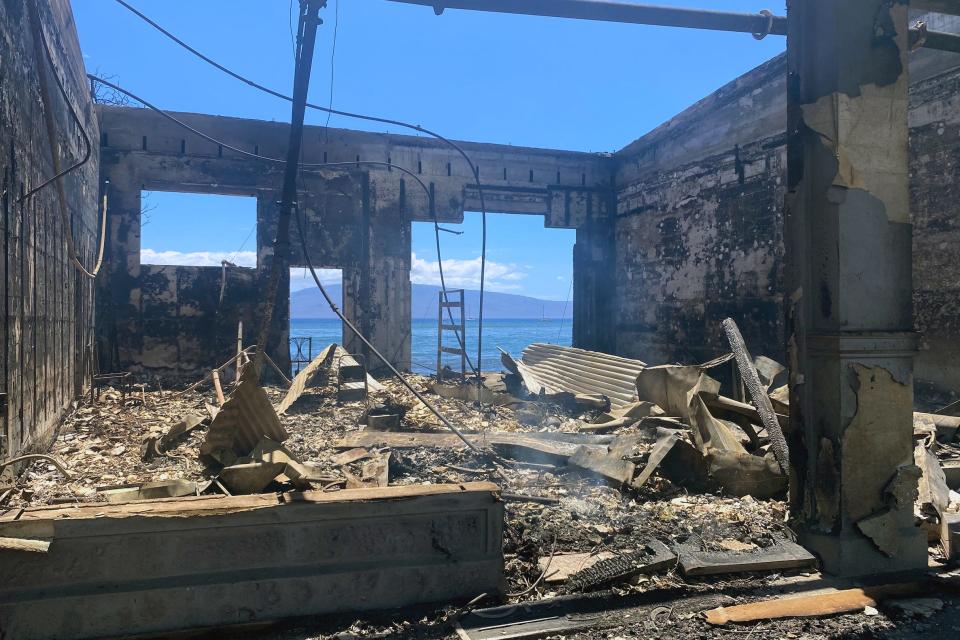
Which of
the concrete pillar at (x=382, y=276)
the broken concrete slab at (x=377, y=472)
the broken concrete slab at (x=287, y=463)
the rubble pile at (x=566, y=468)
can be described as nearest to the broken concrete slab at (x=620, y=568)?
the rubble pile at (x=566, y=468)

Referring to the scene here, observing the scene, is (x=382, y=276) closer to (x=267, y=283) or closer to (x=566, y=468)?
(x=267, y=283)

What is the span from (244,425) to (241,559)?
7.43ft

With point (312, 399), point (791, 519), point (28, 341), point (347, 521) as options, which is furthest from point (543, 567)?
point (312, 399)

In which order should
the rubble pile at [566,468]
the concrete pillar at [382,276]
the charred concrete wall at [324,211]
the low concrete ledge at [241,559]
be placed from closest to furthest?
the low concrete ledge at [241,559] < the rubble pile at [566,468] < the charred concrete wall at [324,211] < the concrete pillar at [382,276]

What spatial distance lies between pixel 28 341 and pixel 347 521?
4.29 meters

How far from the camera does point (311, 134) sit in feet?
44.4

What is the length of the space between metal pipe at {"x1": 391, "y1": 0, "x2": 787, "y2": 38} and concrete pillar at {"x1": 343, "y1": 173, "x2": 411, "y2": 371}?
10.4 meters

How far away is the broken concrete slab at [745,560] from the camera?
11.8ft

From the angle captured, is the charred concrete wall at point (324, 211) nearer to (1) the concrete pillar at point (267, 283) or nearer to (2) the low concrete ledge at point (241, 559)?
(1) the concrete pillar at point (267, 283)

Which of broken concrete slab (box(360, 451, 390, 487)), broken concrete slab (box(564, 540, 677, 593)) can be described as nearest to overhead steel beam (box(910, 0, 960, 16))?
broken concrete slab (box(564, 540, 677, 593))

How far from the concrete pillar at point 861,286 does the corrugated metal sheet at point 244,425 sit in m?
4.34

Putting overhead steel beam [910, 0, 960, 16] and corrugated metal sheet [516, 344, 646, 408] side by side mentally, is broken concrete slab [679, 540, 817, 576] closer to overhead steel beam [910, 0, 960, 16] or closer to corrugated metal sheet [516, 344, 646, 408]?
overhead steel beam [910, 0, 960, 16]

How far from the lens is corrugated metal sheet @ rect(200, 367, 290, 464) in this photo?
4.91m

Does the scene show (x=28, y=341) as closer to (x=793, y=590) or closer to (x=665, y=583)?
(x=665, y=583)
